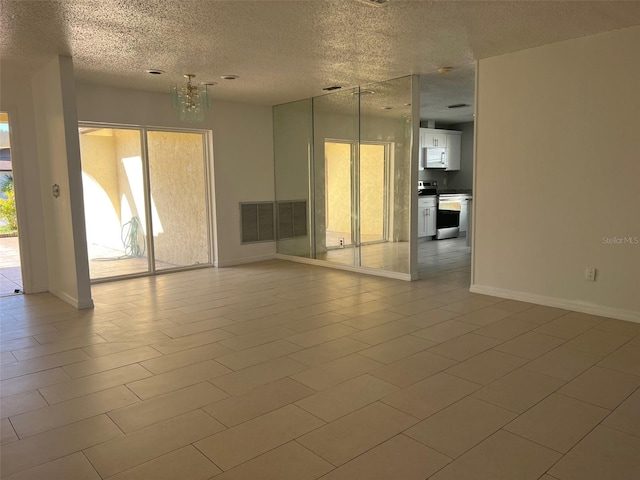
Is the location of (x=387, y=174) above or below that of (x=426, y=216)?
above

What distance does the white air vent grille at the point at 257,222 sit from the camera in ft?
23.9

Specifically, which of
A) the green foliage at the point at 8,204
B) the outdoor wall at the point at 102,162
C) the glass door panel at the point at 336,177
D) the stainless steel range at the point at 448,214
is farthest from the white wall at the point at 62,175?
the stainless steel range at the point at 448,214

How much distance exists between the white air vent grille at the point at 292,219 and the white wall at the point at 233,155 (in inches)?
10.7

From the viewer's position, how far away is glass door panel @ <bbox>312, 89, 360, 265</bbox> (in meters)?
6.52

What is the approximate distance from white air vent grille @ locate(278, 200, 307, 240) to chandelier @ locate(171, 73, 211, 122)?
248 cm

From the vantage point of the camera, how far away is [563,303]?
4395 millimetres

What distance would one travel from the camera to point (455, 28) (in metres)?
3.75

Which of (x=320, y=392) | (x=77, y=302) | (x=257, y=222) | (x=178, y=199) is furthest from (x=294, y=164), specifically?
(x=320, y=392)

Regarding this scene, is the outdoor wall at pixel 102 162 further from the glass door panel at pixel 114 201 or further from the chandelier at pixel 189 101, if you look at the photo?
the chandelier at pixel 189 101

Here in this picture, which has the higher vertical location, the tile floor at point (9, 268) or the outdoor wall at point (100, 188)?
the outdoor wall at point (100, 188)

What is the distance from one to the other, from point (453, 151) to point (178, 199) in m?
6.04

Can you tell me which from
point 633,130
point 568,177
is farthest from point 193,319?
point 633,130

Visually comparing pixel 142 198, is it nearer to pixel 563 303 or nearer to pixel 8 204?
pixel 8 204

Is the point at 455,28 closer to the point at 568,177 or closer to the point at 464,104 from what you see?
the point at 568,177
